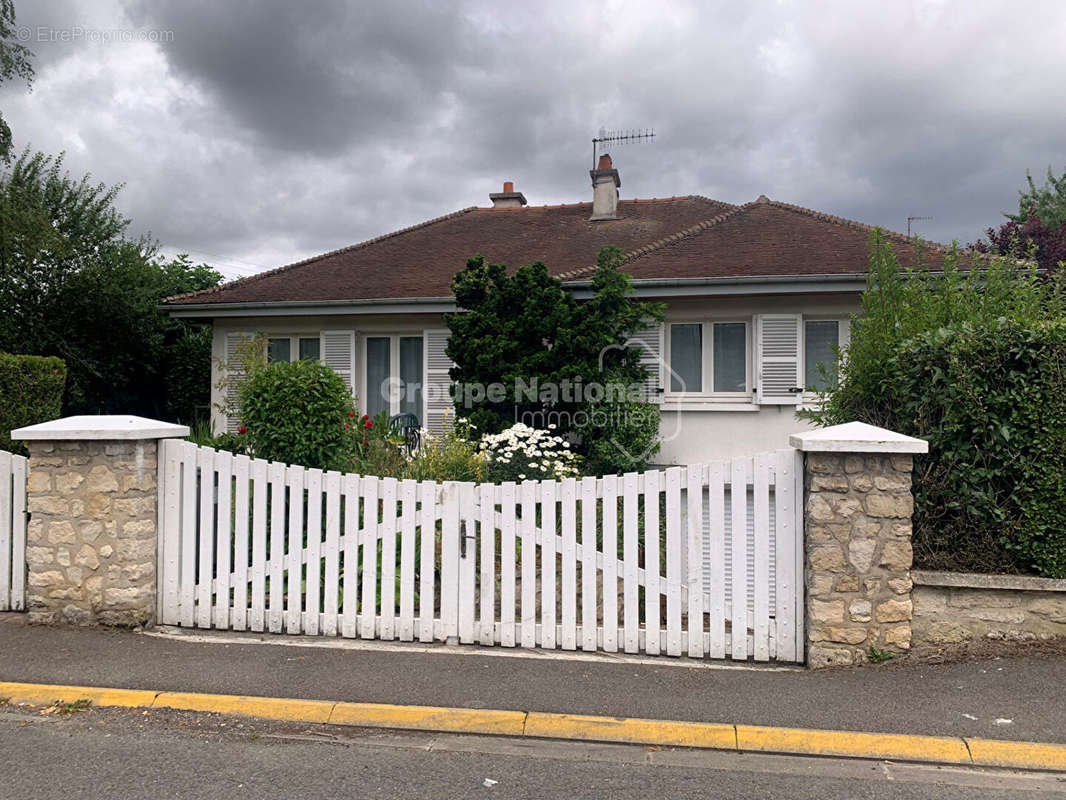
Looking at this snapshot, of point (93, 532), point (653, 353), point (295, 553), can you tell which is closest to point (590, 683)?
point (295, 553)

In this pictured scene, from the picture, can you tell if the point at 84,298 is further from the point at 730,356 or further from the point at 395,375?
the point at 730,356

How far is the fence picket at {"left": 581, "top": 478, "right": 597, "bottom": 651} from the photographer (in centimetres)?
496

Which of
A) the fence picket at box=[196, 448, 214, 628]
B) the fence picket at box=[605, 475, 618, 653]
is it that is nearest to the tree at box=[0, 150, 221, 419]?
the fence picket at box=[196, 448, 214, 628]

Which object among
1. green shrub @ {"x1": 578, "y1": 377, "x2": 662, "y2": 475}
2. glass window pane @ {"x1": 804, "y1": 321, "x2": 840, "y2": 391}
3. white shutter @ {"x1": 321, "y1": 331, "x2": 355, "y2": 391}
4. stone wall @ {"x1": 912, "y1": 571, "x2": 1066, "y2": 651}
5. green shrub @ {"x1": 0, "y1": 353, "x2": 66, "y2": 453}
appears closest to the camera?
stone wall @ {"x1": 912, "y1": 571, "x2": 1066, "y2": 651}

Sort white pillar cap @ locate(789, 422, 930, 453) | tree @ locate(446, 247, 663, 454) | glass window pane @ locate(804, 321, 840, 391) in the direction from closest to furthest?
white pillar cap @ locate(789, 422, 930, 453)
tree @ locate(446, 247, 663, 454)
glass window pane @ locate(804, 321, 840, 391)

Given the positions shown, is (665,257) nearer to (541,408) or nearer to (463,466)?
(541,408)

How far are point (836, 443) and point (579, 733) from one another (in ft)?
7.14

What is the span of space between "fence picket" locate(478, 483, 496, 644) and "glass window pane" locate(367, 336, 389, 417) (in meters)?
7.53

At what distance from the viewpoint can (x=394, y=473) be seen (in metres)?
8.08

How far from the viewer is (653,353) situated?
1072cm

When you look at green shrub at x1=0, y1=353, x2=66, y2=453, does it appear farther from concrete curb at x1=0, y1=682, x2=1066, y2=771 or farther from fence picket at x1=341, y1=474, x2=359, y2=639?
fence picket at x1=341, y1=474, x2=359, y2=639

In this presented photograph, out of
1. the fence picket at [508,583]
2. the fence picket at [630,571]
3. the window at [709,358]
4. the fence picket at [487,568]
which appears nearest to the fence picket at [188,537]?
the fence picket at [487,568]

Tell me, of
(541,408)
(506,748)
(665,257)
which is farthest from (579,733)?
(665,257)

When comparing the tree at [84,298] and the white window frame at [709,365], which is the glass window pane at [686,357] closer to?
the white window frame at [709,365]
